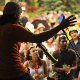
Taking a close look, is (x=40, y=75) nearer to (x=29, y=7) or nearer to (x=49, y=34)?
(x=49, y=34)

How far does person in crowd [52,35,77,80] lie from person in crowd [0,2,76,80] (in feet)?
4.96

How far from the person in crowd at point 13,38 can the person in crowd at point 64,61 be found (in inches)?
59.5

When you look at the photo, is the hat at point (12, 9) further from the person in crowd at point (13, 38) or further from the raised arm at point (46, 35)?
the raised arm at point (46, 35)

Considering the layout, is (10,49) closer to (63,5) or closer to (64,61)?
(64,61)

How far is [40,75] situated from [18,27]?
1727 mm

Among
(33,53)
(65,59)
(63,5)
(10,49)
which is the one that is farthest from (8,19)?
(63,5)

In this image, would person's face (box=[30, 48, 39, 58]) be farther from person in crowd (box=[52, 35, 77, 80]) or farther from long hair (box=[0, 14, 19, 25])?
long hair (box=[0, 14, 19, 25])

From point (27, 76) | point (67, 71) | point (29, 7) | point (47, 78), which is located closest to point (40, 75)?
point (47, 78)

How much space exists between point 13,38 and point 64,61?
1.75 m

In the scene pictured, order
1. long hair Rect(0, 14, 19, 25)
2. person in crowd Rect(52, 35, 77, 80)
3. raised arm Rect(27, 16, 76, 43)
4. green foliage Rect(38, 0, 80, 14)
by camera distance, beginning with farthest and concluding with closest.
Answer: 1. green foliage Rect(38, 0, 80, 14)
2. person in crowd Rect(52, 35, 77, 80)
3. long hair Rect(0, 14, 19, 25)
4. raised arm Rect(27, 16, 76, 43)

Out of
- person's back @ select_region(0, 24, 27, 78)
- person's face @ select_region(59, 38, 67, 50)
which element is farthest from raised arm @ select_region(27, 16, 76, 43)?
person's face @ select_region(59, 38, 67, 50)

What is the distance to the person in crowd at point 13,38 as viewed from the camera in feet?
5.45

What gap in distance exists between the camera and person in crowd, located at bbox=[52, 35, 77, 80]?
3.28m

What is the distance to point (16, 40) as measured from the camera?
1.71 metres
